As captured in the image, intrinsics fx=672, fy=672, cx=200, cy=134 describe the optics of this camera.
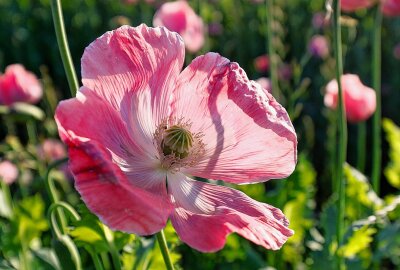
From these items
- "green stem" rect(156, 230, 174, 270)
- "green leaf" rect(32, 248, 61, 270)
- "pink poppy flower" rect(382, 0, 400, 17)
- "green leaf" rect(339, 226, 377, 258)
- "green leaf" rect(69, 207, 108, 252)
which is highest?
"green stem" rect(156, 230, 174, 270)

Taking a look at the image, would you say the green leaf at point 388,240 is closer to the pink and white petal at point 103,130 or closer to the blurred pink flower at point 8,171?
the pink and white petal at point 103,130

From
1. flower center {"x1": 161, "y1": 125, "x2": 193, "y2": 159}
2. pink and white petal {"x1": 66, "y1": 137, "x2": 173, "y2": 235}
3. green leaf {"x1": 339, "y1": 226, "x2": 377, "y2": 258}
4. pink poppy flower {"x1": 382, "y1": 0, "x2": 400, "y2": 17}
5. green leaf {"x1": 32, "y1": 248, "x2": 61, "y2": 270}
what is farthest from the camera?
pink poppy flower {"x1": 382, "y1": 0, "x2": 400, "y2": 17}

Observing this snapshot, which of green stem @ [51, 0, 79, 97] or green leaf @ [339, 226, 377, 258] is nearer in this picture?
green stem @ [51, 0, 79, 97]

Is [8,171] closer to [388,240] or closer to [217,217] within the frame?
[388,240]

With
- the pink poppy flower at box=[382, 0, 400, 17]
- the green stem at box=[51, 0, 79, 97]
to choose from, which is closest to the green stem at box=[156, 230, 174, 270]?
the green stem at box=[51, 0, 79, 97]

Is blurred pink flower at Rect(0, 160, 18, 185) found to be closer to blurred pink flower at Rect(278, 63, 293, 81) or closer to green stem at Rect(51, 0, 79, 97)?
blurred pink flower at Rect(278, 63, 293, 81)

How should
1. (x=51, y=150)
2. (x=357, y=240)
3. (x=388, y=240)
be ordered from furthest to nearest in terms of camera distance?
(x=51, y=150), (x=388, y=240), (x=357, y=240)

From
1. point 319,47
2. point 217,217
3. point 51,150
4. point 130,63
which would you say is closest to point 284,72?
point 319,47

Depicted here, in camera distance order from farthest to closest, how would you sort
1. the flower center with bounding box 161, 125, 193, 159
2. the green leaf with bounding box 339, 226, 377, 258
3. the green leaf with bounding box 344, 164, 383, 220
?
1. the green leaf with bounding box 344, 164, 383, 220
2. the green leaf with bounding box 339, 226, 377, 258
3. the flower center with bounding box 161, 125, 193, 159
